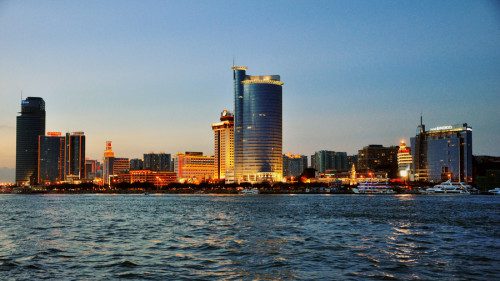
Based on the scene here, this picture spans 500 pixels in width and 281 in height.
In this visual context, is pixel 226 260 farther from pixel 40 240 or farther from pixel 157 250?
pixel 40 240

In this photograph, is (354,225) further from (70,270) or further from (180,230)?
(70,270)

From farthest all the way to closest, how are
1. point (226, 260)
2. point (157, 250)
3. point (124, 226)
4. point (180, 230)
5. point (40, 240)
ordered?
point (124, 226) < point (180, 230) < point (40, 240) < point (157, 250) < point (226, 260)

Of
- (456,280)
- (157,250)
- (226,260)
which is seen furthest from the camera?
(157,250)

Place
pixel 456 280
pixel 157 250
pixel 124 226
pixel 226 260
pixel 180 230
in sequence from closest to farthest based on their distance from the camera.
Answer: pixel 456 280 < pixel 226 260 < pixel 157 250 < pixel 180 230 < pixel 124 226

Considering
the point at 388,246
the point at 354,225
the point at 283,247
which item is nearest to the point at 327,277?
the point at 283,247

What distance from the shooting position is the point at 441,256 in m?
37.2

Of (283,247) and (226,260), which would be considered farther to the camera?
(283,247)

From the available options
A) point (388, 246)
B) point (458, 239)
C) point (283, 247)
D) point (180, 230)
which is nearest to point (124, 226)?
point (180, 230)

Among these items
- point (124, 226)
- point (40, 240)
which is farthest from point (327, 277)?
point (124, 226)

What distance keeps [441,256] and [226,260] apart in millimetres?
16102

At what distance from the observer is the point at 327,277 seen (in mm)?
29266

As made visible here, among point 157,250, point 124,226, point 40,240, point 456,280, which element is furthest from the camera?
point 124,226

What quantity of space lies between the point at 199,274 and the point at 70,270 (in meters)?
8.54

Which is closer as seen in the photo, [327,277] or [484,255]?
[327,277]
